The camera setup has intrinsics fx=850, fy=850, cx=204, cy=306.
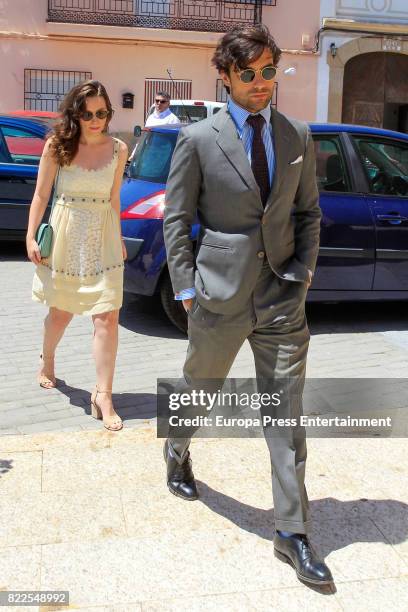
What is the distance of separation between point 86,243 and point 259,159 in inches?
63.1

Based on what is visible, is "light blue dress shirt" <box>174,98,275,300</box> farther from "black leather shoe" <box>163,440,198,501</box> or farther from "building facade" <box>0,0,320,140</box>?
"building facade" <box>0,0,320,140</box>

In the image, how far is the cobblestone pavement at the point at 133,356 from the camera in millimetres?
4953

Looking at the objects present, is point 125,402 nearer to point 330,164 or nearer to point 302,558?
point 302,558

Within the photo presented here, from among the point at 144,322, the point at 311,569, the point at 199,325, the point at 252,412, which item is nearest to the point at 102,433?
the point at 252,412

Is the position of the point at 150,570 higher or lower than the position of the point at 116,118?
lower

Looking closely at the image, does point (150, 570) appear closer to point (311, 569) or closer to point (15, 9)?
point (311, 569)

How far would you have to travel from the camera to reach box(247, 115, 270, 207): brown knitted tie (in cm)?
329

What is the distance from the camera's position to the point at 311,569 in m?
3.12

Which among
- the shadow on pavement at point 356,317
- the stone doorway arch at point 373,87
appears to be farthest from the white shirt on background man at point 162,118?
the stone doorway arch at point 373,87

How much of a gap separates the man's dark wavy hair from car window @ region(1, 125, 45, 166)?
696 centimetres

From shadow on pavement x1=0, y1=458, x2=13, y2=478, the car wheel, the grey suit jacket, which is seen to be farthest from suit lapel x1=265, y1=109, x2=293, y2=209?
the car wheel

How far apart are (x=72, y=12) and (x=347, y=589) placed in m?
18.0

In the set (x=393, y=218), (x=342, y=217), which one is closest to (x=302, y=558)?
(x=342, y=217)

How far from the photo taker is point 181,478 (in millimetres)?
3854
